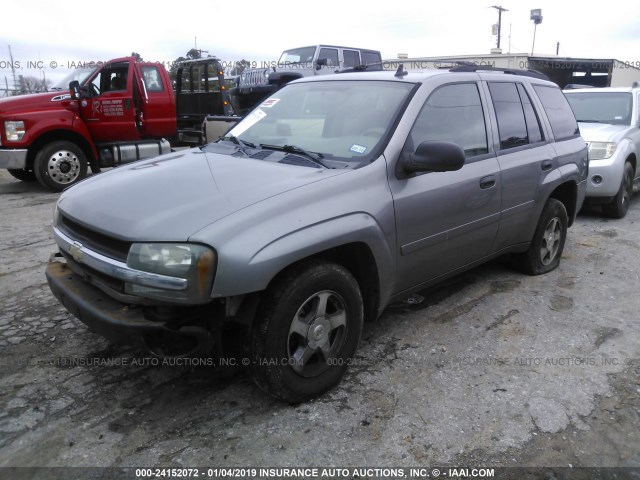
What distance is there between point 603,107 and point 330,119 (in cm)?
633

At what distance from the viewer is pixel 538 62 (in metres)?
21.5

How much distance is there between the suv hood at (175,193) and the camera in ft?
Answer: 8.31

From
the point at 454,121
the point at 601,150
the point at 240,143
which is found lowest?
the point at 601,150

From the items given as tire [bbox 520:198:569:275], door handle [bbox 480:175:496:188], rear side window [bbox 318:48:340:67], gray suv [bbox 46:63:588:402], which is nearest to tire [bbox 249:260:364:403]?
gray suv [bbox 46:63:588:402]

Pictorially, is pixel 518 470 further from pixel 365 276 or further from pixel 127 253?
pixel 127 253

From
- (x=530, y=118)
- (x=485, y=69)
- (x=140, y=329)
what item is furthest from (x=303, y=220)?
(x=530, y=118)

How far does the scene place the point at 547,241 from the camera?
4.90 metres

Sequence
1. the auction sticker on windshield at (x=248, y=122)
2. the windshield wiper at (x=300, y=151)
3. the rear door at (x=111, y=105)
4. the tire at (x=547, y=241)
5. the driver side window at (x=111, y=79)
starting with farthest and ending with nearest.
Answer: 1. the driver side window at (x=111, y=79)
2. the rear door at (x=111, y=105)
3. the tire at (x=547, y=241)
4. the auction sticker on windshield at (x=248, y=122)
5. the windshield wiper at (x=300, y=151)

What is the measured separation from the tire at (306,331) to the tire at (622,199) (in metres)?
5.51

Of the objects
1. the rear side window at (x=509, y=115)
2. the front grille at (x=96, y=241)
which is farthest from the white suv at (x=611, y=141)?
the front grille at (x=96, y=241)

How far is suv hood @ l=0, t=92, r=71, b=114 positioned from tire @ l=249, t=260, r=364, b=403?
7.35m

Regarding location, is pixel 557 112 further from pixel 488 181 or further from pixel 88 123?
pixel 88 123

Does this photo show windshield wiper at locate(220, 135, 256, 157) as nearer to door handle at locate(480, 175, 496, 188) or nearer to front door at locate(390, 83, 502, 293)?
front door at locate(390, 83, 502, 293)

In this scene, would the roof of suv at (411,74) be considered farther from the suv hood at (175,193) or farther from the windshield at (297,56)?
the windshield at (297,56)
